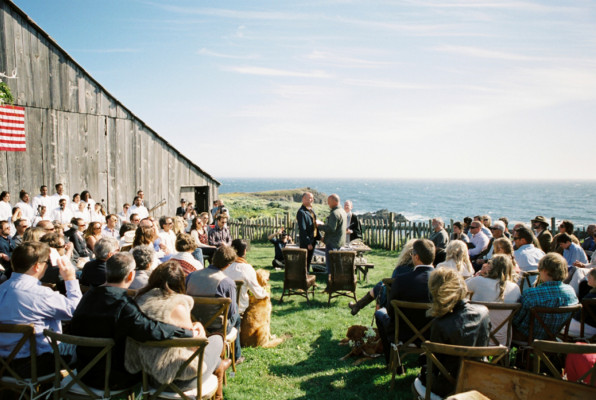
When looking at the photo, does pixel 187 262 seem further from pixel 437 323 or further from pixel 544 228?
pixel 544 228

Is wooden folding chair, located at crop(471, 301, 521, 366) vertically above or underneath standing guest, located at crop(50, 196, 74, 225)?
underneath

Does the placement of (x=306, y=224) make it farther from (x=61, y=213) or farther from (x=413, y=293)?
(x=61, y=213)

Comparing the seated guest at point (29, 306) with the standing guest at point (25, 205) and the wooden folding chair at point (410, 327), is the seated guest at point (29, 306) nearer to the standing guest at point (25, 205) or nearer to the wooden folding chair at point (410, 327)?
the wooden folding chair at point (410, 327)

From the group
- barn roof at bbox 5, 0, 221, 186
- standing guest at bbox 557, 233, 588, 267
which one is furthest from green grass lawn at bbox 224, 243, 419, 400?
barn roof at bbox 5, 0, 221, 186

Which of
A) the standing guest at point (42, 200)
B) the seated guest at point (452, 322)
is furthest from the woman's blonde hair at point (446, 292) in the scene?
the standing guest at point (42, 200)

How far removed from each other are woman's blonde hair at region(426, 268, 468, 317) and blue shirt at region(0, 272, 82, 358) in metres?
3.41

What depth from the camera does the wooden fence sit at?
15.9m

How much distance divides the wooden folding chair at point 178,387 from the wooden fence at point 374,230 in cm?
1289

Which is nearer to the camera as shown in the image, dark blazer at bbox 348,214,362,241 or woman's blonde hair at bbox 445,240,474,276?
woman's blonde hair at bbox 445,240,474,276

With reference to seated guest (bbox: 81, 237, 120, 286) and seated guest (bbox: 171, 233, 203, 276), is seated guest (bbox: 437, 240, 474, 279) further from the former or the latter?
seated guest (bbox: 81, 237, 120, 286)

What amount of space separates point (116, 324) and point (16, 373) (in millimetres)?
1231

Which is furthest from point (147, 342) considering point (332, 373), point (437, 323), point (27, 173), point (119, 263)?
point (27, 173)

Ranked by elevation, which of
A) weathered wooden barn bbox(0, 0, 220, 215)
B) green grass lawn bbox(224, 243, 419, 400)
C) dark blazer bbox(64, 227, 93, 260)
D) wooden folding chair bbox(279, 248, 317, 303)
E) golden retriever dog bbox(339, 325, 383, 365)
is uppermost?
weathered wooden barn bbox(0, 0, 220, 215)

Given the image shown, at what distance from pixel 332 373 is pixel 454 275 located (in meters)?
2.40
